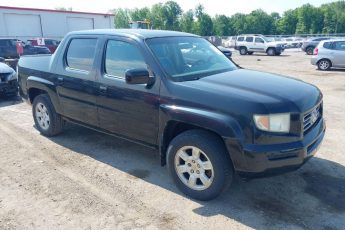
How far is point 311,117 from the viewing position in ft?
12.0

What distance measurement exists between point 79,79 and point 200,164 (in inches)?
89.4

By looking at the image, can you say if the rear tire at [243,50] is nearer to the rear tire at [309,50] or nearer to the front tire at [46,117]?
the rear tire at [309,50]

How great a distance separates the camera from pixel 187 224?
331 cm

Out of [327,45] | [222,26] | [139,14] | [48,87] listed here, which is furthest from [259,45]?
[139,14]

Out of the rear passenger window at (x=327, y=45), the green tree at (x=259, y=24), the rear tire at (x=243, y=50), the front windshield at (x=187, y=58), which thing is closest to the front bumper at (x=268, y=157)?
the front windshield at (x=187, y=58)

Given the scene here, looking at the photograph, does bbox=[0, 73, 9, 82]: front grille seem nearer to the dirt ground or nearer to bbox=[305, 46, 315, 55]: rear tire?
the dirt ground

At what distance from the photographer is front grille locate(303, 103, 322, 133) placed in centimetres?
347

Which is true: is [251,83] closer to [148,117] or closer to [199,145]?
[199,145]

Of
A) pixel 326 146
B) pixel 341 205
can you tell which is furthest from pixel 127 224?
pixel 326 146

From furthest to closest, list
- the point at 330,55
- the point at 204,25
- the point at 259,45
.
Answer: the point at 204,25 → the point at 259,45 → the point at 330,55

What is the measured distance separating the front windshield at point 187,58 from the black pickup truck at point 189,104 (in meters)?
0.02

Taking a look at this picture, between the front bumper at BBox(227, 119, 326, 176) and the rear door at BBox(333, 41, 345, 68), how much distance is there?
1345cm

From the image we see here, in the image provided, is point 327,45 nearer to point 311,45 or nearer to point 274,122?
point 311,45

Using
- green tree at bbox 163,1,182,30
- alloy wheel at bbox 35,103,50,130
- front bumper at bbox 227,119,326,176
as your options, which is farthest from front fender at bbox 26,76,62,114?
green tree at bbox 163,1,182,30
